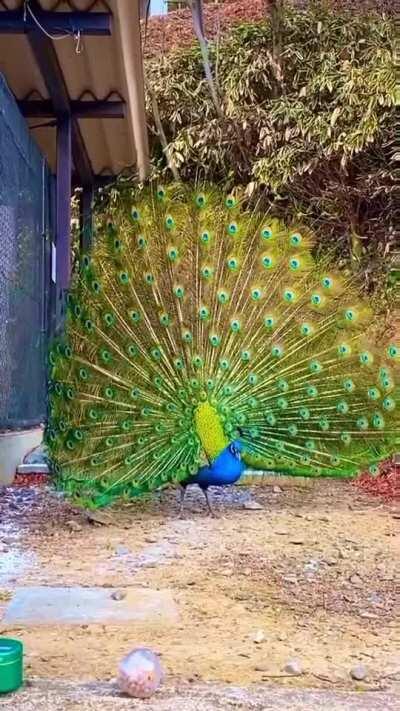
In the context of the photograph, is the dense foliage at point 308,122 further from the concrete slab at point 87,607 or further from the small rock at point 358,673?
the small rock at point 358,673

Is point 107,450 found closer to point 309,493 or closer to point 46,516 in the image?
point 46,516

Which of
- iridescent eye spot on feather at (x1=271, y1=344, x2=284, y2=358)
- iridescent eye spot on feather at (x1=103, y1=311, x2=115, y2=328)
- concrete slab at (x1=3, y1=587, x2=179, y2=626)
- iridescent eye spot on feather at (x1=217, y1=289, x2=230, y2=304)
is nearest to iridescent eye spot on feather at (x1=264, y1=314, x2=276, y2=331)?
iridescent eye spot on feather at (x1=271, y1=344, x2=284, y2=358)

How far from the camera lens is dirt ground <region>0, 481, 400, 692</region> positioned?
2.99 m

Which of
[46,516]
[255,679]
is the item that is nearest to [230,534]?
[46,516]

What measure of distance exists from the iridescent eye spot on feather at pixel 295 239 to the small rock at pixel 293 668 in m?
3.23

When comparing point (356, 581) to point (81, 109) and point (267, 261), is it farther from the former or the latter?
point (81, 109)

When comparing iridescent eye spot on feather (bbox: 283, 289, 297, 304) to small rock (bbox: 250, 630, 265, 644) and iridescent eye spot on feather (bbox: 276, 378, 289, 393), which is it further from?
small rock (bbox: 250, 630, 265, 644)

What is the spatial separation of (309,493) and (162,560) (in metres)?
2.24

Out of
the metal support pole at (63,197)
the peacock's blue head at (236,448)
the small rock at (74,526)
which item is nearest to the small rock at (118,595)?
the small rock at (74,526)

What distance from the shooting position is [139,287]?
221 inches

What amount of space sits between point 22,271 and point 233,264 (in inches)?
62.8

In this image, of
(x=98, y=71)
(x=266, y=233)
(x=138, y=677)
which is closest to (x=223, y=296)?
(x=266, y=233)

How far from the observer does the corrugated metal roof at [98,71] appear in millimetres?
5637

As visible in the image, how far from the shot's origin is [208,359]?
549cm
